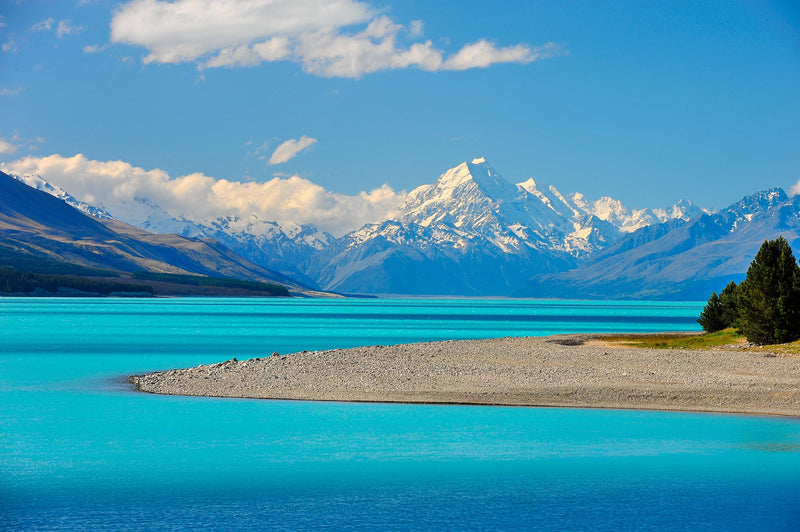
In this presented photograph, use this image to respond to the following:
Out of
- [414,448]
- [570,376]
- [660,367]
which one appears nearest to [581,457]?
[414,448]

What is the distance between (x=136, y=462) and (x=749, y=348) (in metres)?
55.0

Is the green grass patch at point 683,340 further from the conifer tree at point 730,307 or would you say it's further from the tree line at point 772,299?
the tree line at point 772,299

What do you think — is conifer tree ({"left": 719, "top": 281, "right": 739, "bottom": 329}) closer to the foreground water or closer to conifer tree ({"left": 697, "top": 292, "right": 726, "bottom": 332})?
conifer tree ({"left": 697, "top": 292, "right": 726, "bottom": 332})

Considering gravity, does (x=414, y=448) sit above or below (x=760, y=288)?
below

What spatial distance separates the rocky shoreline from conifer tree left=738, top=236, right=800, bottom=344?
714 centimetres

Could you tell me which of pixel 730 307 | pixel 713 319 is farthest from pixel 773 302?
pixel 713 319

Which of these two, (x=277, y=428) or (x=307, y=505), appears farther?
(x=277, y=428)

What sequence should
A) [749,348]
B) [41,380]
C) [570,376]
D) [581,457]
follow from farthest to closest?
[749,348], [41,380], [570,376], [581,457]

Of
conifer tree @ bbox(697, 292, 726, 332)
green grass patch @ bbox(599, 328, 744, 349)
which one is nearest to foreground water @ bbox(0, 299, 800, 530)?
green grass patch @ bbox(599, 328, 744, 349)

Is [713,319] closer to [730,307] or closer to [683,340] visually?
[730,307]

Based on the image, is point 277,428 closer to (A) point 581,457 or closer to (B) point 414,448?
(B) point 414,448

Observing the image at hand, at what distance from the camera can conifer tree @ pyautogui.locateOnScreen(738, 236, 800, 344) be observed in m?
71.9

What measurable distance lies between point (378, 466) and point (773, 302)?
53.8 meters

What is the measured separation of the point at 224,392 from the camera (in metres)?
46.9
